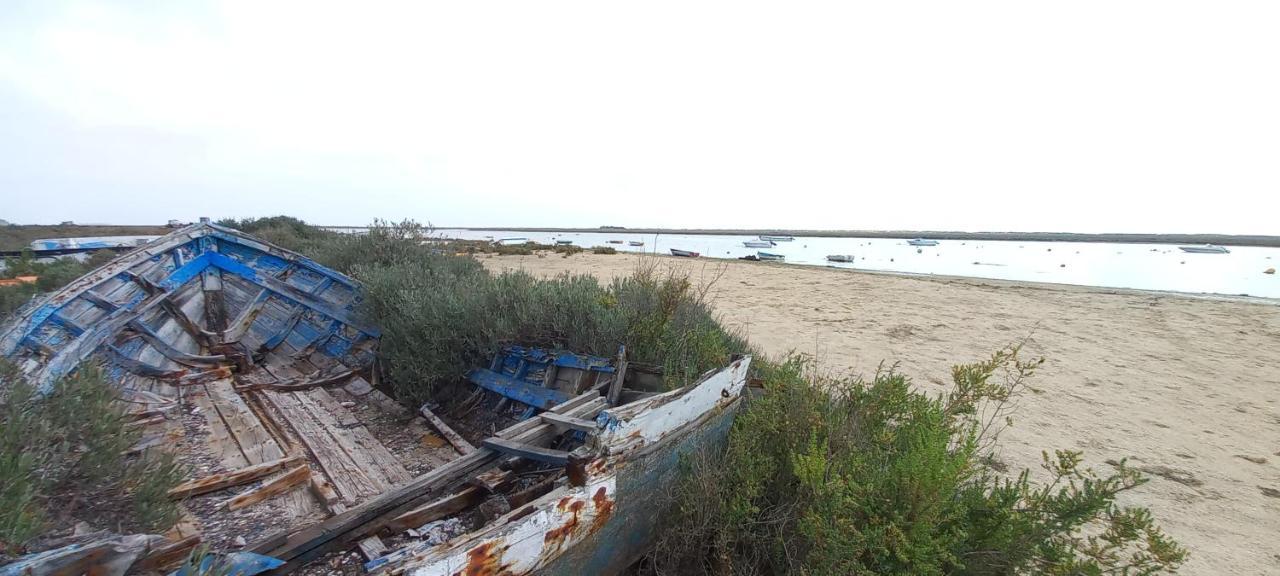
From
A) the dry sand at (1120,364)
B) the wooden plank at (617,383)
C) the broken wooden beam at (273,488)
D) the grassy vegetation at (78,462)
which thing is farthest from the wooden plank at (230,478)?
the dry sand at (1120,364)

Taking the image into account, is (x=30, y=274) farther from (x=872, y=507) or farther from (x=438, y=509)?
(x=872, y=507)

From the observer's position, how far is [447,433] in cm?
375

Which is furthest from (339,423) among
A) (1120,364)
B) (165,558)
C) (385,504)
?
(1120,364)

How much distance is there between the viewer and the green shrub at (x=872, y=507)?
1784 millimetres

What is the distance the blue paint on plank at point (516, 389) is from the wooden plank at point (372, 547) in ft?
4.45

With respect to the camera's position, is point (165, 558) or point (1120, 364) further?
point (1120, 364)

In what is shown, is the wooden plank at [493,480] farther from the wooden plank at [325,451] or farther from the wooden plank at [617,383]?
the wooden plank at [325,451]

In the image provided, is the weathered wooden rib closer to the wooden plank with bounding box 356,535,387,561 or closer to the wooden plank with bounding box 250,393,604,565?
the wooden plank with bounding box 250,393,604,565

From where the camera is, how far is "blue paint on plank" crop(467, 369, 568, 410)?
3516 millimetres

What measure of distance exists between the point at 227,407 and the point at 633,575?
152 inches

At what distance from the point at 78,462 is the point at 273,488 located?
0.92 m

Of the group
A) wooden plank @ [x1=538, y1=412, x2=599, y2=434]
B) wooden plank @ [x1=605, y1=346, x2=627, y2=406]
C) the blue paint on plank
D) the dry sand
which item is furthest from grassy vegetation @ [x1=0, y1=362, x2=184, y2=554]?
the dry sand

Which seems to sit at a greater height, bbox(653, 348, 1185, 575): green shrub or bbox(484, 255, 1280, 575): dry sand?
bbox(653, 348, 1185, 575): green shrub

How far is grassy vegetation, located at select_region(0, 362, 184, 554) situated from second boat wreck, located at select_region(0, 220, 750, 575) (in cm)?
26
